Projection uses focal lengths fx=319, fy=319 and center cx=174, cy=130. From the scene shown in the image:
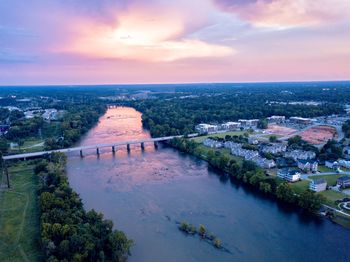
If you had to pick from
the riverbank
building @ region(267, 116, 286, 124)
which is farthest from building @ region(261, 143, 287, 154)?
building @ region(267, 116, 286, 124)

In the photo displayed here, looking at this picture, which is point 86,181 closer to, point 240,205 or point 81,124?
point 240,205

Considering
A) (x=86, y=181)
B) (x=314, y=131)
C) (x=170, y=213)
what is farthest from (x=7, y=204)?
(x=314, y=131)

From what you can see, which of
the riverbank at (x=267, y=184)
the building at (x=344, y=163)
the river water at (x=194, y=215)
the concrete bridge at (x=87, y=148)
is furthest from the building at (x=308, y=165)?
the concrete bridge at (x=87, y=148)

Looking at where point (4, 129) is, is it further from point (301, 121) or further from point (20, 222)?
point (301, 121)

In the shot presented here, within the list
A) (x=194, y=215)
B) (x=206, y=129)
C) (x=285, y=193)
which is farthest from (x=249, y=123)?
(x=194, y=215)

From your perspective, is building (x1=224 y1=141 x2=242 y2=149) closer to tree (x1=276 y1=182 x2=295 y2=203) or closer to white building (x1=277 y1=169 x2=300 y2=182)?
white building (x1=277 y1=169 x2=300 y2=182)
